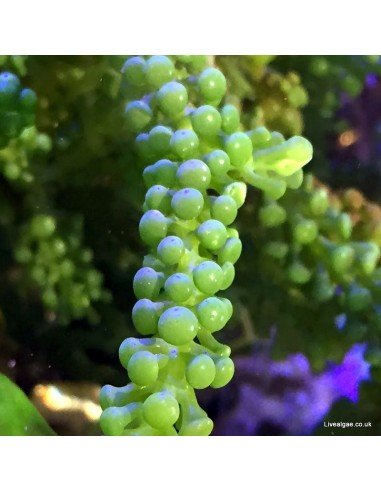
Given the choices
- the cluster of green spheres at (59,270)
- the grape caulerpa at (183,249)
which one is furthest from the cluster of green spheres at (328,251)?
the cluster of green spheres at (59,270)

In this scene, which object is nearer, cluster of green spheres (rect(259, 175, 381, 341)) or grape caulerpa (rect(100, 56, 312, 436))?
grape caulerpa (rect(100, 56, 312, 436))

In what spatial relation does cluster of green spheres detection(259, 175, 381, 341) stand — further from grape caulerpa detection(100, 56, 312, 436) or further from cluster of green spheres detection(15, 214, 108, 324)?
cluster of green spheres detection(15, 214, 108, 324)

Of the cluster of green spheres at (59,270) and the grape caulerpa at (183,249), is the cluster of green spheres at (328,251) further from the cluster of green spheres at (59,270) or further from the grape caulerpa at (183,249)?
the cluster of green spheres at (59,270)

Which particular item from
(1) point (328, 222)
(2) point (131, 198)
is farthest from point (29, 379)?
(1) point (328, 222)

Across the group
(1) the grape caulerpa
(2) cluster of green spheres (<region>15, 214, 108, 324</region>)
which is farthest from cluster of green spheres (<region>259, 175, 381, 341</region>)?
(2) cluster of green spheres (<region>15, 214, 108, 324</region>)

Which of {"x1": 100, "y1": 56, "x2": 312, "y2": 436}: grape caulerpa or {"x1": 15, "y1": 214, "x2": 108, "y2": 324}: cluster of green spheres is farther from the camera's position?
{"x1": 15, "y1": 214, "x2": 108, "y2": 324}: cluster of green spheres
